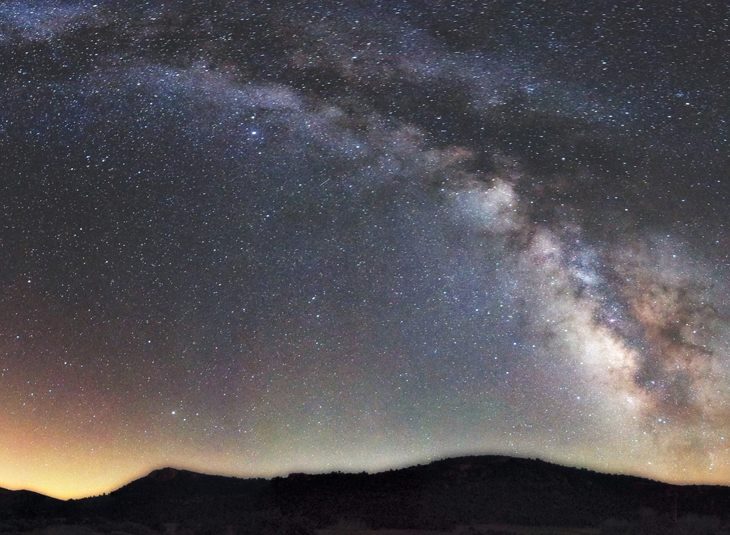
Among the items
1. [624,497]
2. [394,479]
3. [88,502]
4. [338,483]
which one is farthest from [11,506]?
[624,497]

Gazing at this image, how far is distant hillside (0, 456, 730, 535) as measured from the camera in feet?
65.9

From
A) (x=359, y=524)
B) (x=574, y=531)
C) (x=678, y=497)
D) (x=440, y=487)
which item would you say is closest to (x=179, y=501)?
(x=359, y=524)

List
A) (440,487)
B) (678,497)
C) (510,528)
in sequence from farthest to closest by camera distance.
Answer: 1. (440,487)
2. (678,497)
3. (510,528)

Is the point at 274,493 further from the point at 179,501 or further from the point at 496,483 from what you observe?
the point at 496,483

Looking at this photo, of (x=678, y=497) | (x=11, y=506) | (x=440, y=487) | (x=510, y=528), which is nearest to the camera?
(x=510, y=528)

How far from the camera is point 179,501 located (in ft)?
74.9

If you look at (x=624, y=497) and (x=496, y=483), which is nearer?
(x=624, y=497)

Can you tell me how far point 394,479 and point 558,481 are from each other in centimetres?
593

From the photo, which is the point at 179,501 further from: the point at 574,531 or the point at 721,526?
the point at 721,526

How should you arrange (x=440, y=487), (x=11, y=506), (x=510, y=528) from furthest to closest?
(x=440, y=487), (x=11, y=506), (x=510, y=528)

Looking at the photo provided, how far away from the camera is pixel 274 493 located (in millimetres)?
23297

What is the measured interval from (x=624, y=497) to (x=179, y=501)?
49.6ft

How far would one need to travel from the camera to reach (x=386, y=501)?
75.6 ft

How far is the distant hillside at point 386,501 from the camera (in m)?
20.1
